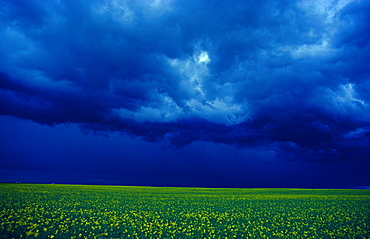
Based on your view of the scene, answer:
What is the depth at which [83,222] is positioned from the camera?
48.5 ft

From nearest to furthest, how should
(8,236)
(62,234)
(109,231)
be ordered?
1. (8,236)
2. (62,234)
3. (109,231)

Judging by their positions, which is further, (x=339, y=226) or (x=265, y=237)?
(x=339, y=226)

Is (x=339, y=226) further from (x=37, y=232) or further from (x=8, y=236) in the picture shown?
(x=8, y=236)

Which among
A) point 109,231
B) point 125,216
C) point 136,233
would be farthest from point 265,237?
point 125,216

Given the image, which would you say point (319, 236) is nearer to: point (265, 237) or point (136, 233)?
point (265, 237)

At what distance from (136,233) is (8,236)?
634 cm

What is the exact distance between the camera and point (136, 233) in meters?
12.4

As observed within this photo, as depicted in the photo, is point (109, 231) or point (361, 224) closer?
point (109, 231)

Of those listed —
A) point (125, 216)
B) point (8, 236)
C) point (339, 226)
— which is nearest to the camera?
point (8, 236)

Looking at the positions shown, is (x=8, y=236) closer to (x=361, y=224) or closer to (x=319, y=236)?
(x=319, y=236)

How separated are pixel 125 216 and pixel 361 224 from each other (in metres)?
17.9

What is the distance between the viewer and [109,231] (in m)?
13.1

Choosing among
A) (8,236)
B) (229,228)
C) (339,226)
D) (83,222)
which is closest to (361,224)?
(339,226)

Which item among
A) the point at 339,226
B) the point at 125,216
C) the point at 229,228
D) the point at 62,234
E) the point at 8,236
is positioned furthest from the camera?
the point at 125,216
